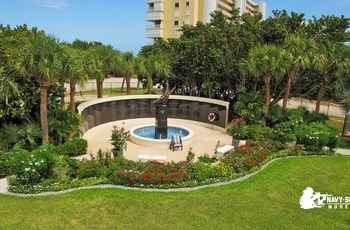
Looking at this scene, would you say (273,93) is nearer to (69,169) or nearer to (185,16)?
(69,169)

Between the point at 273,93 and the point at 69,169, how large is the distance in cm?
1989

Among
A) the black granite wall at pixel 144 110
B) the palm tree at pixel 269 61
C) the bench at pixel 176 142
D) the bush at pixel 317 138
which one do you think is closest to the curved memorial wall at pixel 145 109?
the black granite wall at pixel 144 110

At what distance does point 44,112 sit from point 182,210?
9.00 meters

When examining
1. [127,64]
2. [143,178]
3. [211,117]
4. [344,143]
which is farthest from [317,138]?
[127,64]

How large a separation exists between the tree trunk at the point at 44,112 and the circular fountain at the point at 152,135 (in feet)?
18.5

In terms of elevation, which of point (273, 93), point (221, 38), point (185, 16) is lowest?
point (273, 93)

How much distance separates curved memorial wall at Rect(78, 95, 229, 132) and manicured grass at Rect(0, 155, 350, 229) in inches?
434

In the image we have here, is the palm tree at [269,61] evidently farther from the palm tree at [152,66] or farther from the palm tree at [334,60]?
the palm tree at [152,66]

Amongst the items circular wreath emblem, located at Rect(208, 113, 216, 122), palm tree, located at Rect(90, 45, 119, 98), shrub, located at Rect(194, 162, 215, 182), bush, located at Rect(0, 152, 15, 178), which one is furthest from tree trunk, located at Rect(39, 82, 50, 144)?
circular wreath emblem, located at Rect(208, 113, 216, 122)

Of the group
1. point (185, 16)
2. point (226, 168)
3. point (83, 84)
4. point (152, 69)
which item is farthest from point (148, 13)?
point (226, 168)

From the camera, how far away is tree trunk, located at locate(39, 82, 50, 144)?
1413 cm

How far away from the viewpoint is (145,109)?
26.3 meters

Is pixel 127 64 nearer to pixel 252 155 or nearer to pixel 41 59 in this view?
pixel 41 59

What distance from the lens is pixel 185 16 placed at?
66.9m
